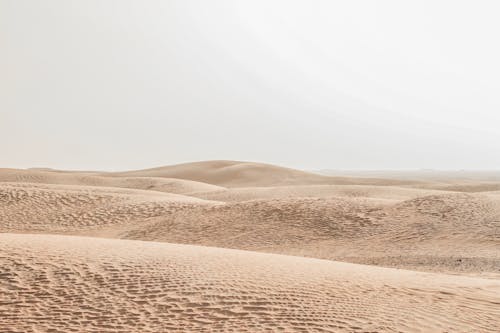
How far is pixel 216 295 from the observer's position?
7.06 metres

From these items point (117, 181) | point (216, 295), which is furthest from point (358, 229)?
point (117, 181)

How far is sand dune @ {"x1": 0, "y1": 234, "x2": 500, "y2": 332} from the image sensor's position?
627 centimetres

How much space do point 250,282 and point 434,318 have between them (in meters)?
2.50

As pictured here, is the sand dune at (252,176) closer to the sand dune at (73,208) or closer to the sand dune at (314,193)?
the sand dune at (314,193)

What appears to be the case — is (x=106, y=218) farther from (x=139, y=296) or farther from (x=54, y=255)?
(x=139, y=296)

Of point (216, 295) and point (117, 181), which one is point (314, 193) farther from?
point (216, 295)

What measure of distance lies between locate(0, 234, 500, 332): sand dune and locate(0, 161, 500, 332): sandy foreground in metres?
0.02

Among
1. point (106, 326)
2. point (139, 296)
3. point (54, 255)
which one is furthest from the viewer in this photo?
point (54, 255)

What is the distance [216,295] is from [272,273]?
1.34 m

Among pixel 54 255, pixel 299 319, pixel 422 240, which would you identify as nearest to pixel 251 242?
pixel 422 240

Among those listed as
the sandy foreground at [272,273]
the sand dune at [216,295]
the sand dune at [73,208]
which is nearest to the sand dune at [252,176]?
the sand dune at [73,208]

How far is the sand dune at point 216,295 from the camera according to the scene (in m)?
6.27

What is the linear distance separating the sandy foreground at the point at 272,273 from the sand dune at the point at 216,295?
2cm

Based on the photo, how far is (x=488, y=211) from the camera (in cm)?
1683
